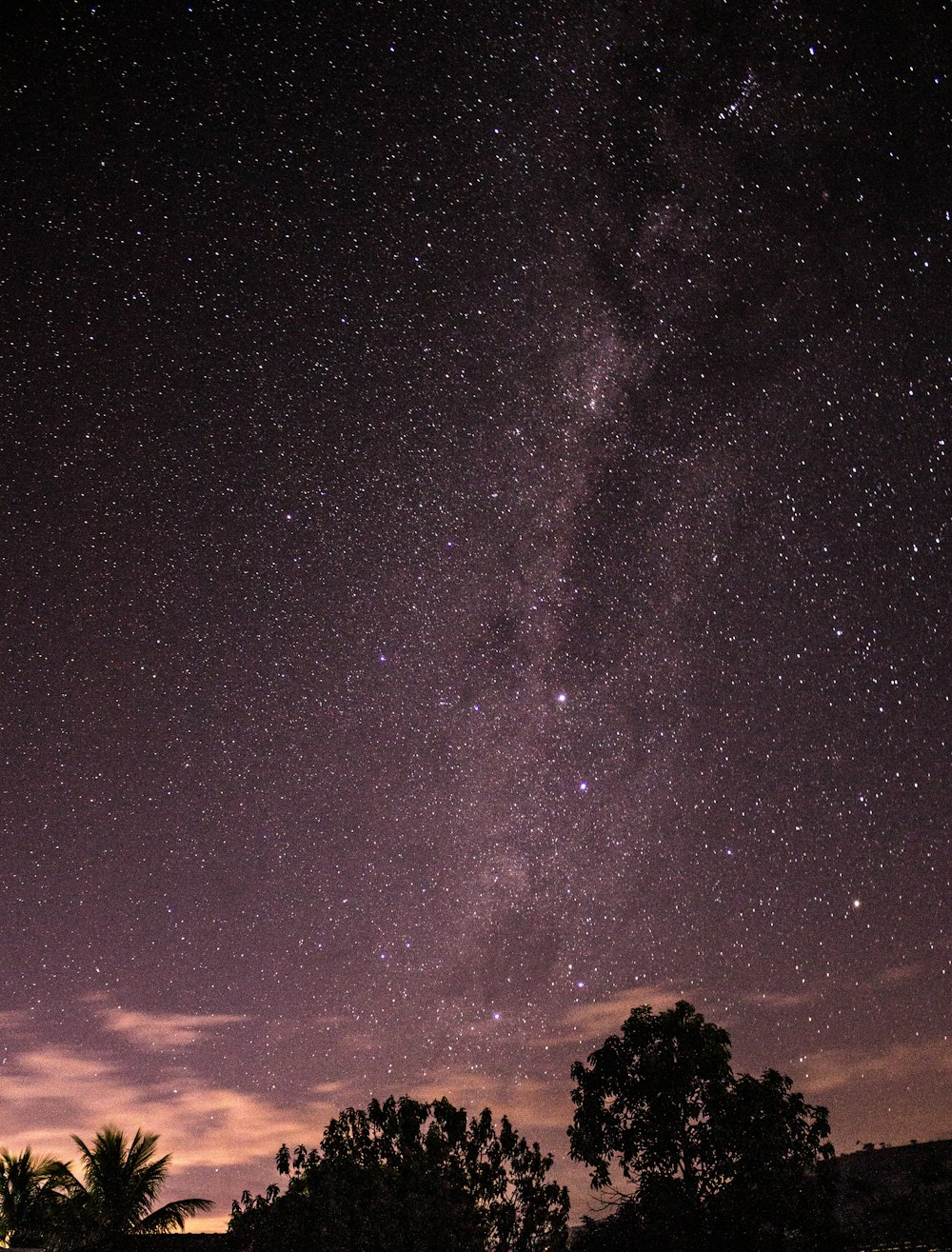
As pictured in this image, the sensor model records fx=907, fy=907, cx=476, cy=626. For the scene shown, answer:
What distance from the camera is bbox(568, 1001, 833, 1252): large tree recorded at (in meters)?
17.2

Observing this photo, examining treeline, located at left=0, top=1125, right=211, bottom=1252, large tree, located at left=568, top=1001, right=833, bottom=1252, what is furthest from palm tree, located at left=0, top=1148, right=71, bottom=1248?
large tree, located at left=568, top=1001, right=833, bottom=1252

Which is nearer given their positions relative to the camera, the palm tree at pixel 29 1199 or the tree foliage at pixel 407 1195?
the tree foliage at pixel 407 1195

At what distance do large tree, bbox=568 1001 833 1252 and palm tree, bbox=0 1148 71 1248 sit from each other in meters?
17.3

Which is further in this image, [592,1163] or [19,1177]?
[19,1177]

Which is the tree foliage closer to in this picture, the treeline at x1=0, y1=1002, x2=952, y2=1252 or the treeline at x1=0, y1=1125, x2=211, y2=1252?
the treeline at x1=0, y1=1002, x2=952, y2=1252

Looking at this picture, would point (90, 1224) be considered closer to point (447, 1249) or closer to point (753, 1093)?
point (447, 1249)

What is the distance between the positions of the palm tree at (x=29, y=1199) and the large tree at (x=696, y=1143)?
17282 millimetres

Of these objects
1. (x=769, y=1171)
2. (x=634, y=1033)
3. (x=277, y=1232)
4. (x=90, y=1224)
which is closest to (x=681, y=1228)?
(x=769, y=1171)

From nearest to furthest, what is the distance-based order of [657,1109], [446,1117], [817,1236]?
[817,1236] → [657,1109] → [446,1117]

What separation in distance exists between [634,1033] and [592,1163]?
8.87 feet

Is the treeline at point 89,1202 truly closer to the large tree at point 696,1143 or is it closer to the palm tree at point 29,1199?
the palm tree at point 29,1199

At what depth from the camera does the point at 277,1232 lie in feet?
61.0

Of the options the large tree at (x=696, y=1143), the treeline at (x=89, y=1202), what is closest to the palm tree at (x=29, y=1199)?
the treeline at (x=89, y=1202)

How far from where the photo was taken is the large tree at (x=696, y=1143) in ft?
56.6
